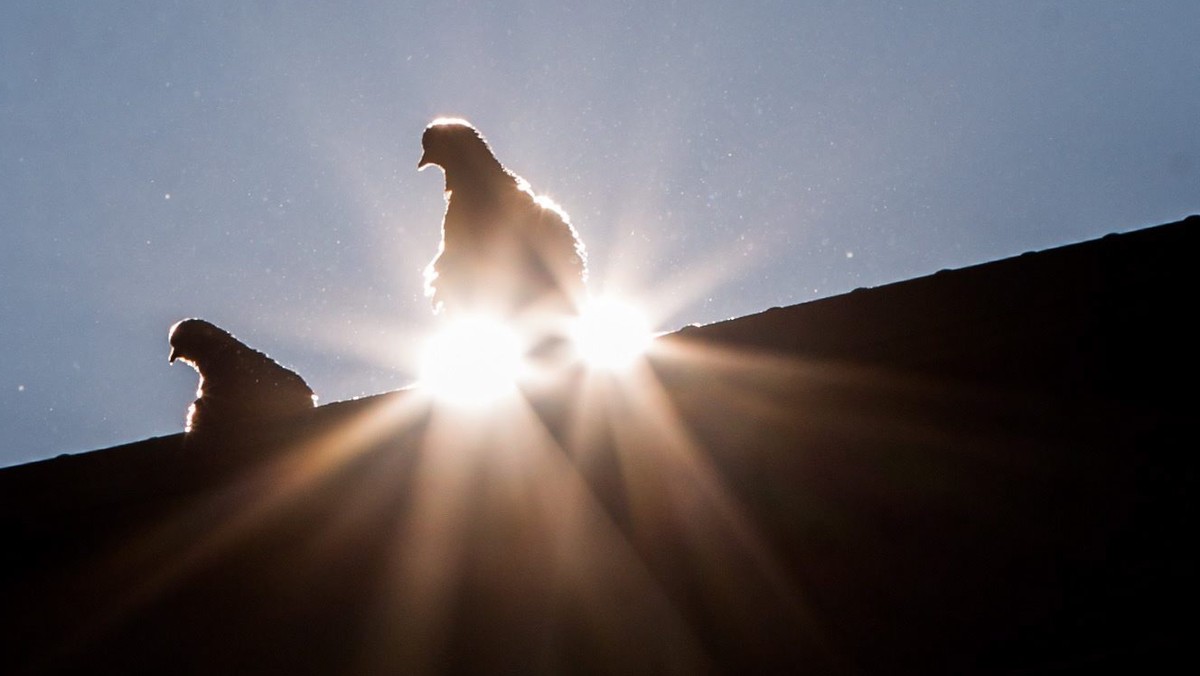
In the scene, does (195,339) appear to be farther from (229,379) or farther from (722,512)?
(722,512)

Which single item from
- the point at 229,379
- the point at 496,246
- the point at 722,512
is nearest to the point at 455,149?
the point at 496,246

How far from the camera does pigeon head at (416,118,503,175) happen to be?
19.1 ft

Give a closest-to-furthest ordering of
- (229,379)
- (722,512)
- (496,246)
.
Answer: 1. (722,512)
2. (496,246)
3. (229,379)

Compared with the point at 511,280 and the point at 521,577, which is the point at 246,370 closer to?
the point at 511,280

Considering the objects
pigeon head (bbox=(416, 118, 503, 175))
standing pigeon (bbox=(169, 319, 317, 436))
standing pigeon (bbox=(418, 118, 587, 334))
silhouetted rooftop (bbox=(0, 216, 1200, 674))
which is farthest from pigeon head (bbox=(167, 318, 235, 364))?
silhouetted rooftop (bbox=(0, 216, 1200, 674))

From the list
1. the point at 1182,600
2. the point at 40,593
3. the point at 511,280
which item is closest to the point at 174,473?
the point at 40,593

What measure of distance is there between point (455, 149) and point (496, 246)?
84cm

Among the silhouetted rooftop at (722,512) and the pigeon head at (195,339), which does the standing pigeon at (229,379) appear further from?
the silhouetted rooftop at (722,512)

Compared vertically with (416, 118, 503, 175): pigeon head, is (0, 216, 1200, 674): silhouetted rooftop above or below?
below

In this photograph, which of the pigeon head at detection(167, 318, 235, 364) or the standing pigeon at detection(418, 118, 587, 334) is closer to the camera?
the standing pigeon at detection(418, 118, 587, 334)

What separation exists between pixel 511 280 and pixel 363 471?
2.55 metres

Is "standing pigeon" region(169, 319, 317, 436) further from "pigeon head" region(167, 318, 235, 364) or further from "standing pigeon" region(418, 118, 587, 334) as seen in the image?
"standing pigeon" region(418, 118, 587, 334)

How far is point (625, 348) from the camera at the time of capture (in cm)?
281

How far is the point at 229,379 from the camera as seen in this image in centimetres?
567
